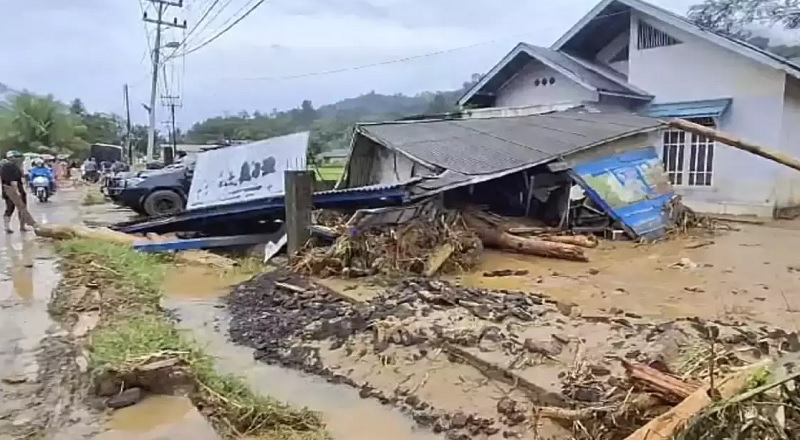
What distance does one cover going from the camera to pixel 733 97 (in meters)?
14.5

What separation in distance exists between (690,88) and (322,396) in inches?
516

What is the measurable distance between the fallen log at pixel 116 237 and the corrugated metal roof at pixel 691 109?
1043 cm

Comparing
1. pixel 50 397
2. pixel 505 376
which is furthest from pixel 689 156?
pixel 50 397

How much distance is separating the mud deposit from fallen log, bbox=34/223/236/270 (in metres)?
2.87

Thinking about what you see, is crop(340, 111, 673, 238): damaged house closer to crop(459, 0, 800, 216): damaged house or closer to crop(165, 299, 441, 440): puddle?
crop(459, 0, 800, 216): damaged house

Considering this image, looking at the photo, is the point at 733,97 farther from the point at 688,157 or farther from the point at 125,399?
the point at 125,399

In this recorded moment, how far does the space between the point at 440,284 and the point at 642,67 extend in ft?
34.9

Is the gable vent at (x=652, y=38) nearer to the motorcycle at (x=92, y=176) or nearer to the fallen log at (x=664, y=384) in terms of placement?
the fallen log at (x=664, y=384)

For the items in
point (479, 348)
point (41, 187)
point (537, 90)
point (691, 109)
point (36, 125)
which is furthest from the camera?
point (36, 125)

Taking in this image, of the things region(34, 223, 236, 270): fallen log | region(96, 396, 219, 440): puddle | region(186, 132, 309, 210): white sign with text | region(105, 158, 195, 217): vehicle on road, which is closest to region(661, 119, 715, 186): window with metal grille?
region(186, 132, 309, 210): white sign with text

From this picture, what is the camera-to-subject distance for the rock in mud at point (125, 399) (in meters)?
4.25

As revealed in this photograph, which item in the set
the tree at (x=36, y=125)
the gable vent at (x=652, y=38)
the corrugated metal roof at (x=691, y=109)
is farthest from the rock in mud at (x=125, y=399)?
the tree at (x=36, y=125)

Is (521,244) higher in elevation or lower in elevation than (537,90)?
lower

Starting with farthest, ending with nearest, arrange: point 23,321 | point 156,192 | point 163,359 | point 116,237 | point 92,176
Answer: point 92,176 < point 156,192 < point 116,237 < point 23,321 < point 163,359
